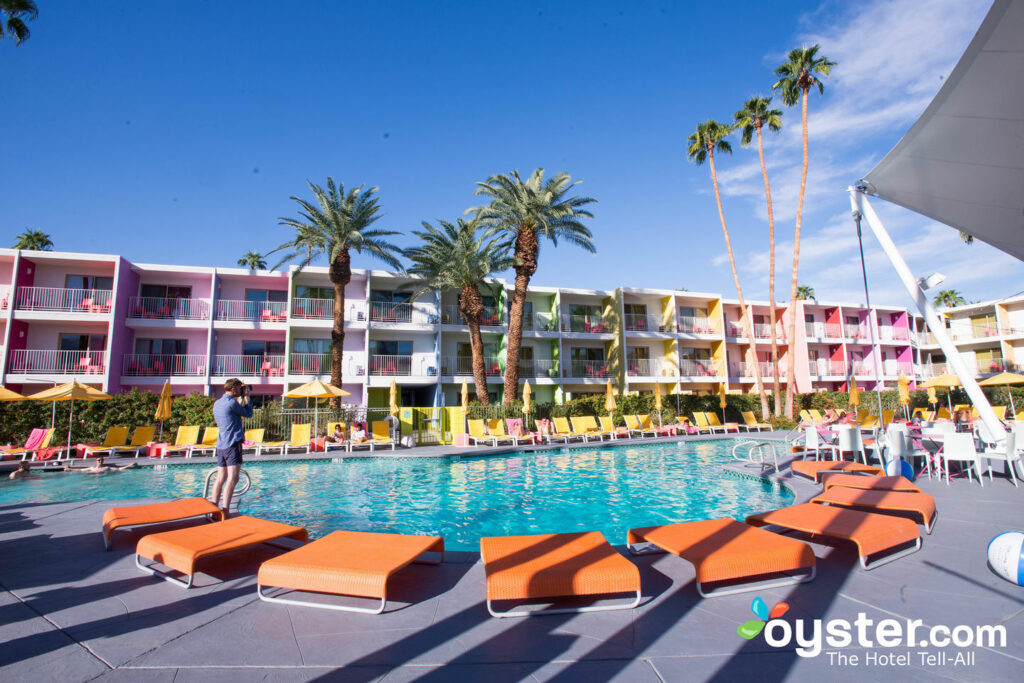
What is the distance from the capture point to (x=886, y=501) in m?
5.15

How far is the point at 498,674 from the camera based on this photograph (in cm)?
249

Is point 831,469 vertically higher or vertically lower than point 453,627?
higher

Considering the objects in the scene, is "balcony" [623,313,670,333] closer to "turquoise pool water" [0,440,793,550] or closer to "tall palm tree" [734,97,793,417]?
"tall palm tree" [734,97,793,417]

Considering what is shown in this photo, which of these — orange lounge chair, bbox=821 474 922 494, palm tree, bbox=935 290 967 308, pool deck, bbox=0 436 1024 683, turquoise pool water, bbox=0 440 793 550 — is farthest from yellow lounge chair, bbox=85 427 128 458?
palm tree, bbox=935 290 967 308

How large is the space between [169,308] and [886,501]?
27.1 m

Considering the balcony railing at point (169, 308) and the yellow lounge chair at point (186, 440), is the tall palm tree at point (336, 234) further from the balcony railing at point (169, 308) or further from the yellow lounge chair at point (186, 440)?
the yellow lounge chair at point (186, 440)

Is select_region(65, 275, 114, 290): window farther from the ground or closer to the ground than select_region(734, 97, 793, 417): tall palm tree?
closer to the ground

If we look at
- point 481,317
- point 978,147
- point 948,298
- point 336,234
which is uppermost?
point 948,298

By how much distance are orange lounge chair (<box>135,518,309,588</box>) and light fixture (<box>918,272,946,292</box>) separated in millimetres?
9062

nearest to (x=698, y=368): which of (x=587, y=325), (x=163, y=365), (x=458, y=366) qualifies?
(x=587, y=325)

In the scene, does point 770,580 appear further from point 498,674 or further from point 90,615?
point 90,615

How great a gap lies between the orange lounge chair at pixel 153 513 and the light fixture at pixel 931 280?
33.0 feet

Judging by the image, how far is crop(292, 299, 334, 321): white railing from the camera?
78.8 feet

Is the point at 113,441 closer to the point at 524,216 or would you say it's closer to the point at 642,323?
the point at 524,216
